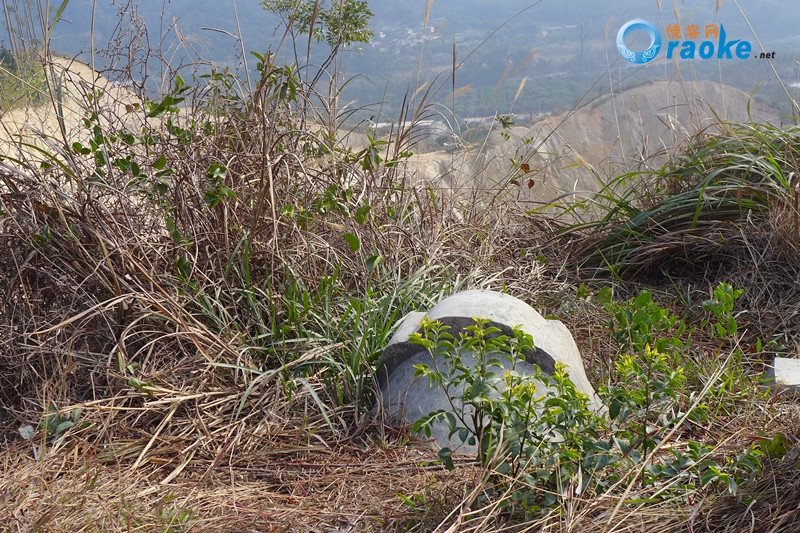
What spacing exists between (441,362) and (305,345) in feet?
1.51

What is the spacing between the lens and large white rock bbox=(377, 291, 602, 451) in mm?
2184

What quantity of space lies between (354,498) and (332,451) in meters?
0.24

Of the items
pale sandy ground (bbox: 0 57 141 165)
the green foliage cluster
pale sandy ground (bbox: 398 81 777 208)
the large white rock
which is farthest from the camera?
pale sandy ground (bbox: 398 81 777 208)

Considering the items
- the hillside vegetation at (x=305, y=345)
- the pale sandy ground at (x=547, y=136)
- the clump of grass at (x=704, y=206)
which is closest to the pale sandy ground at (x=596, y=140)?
the pale sandy ground at (x=547, y=136)

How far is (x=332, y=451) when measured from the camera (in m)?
2.11

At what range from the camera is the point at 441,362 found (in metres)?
2.22

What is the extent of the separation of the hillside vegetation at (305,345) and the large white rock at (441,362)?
3.2 inches

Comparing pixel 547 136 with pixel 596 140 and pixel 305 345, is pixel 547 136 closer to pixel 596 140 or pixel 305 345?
pixel 305 345

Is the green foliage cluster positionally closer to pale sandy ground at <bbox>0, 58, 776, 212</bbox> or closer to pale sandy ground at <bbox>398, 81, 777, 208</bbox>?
pale sandy ground at <bbox>0, 58, 776, 212</bbox>

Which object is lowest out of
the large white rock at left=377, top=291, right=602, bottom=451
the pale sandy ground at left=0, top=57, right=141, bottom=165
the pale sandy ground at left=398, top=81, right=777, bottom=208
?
the large white rock at left=377, top=291, right=602, bottom=451

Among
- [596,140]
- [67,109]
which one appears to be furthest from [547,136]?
[596,140]

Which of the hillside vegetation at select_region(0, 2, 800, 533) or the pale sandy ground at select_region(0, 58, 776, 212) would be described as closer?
the hillside vegetation at select_region(0, 2, 800, 533)

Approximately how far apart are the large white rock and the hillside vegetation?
0.08 metres

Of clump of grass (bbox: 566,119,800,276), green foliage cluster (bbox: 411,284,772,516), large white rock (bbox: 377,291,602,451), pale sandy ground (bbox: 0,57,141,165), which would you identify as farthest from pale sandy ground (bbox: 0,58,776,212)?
green foliage cluster (bbox: 411,284,772,516)
